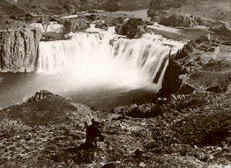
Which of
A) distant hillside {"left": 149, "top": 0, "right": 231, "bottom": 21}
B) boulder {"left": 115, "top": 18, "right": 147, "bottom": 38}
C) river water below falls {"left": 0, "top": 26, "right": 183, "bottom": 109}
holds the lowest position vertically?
river water below falls {"left": 0, "top": 26, "right": 183, "bottom": 109}

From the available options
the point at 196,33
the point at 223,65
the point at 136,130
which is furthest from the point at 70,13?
the point at 136,130

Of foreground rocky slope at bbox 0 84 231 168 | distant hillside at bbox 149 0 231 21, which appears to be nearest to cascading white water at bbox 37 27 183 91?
foreground rocky slope at bbox 0 84 231 168

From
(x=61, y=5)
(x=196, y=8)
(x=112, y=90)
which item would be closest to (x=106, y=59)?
(x=112, y=90)

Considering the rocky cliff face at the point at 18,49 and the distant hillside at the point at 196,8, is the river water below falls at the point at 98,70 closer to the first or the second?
the rocky cliff face at the point at 18,49

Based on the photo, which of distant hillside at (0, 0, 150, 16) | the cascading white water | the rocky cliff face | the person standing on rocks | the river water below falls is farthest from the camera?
distant hillside at (0, 0, 150, 16)

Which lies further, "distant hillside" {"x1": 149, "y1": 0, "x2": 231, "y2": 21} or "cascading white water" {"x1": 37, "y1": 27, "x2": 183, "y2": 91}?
"distant hillside" {"x1": 149, "y1": 0, "x2": 231, "y2": 21}

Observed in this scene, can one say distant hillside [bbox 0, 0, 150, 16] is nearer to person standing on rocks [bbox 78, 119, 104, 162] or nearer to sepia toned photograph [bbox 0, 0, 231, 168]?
sepia toned photograph [bbox 0, 0, 231, 168]
